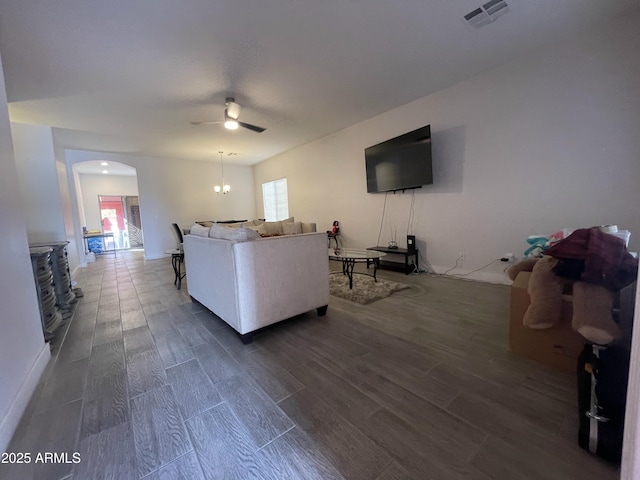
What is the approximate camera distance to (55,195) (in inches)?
172

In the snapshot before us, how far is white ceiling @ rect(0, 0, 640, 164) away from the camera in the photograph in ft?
6.61

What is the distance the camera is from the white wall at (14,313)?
4.13ft

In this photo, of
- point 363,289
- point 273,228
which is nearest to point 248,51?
point 363,289

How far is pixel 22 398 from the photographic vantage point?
1.34 m

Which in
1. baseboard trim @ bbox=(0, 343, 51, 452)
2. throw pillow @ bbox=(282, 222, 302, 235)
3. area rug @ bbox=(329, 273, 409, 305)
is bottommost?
area rug @ bbox=(329, 273, 409, 305)

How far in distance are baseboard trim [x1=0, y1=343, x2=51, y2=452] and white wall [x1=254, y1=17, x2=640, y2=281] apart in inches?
168

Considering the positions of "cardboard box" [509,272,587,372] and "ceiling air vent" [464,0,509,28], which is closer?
"cardboard box" [509,272,587,372]

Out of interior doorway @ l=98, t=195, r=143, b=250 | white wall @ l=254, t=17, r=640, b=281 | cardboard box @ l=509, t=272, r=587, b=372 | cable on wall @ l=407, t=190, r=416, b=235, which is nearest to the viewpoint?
cardboard box @ l=509, t=272, r=587, b=372

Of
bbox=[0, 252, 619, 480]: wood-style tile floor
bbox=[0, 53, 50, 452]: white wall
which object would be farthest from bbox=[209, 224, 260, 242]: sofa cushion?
bbox=[0, 53, 50, 452]: white wall

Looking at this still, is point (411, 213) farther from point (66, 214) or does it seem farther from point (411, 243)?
point (66, 214)

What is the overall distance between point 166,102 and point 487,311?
4.71 meters

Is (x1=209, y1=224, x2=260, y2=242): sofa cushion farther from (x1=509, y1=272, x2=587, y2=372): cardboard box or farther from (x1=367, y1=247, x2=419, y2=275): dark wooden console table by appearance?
(x1=367, y1=247, x2=419, y2=275): dark wooden console table

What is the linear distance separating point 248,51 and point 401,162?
256 centimetres

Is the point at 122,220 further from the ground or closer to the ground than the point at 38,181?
closer to the ground
